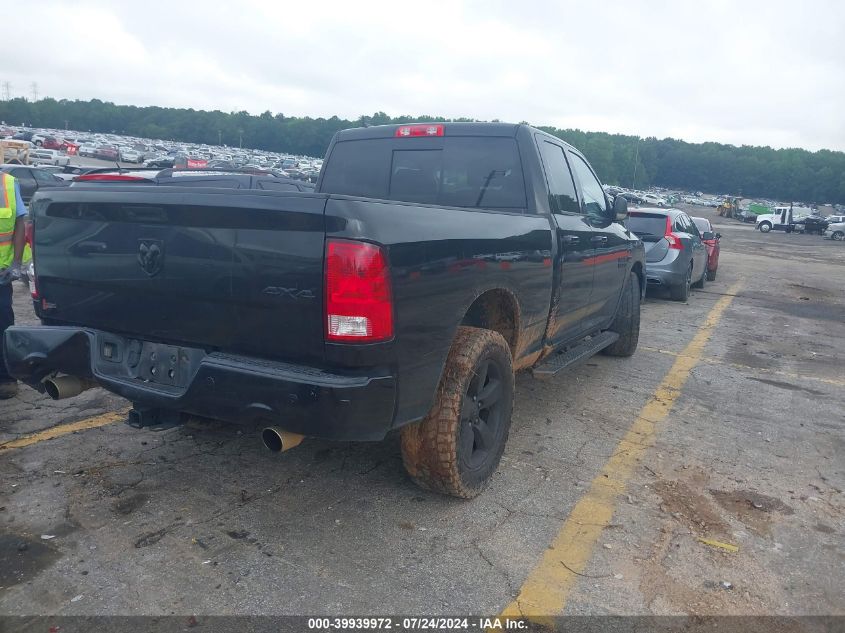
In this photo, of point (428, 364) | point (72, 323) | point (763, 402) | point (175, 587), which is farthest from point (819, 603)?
point (72, 323)

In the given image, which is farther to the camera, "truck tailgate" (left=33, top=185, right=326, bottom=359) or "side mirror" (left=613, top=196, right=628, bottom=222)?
"side mirror" (left=613, top=196, right=628, bottom=222)

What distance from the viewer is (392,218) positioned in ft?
9.14

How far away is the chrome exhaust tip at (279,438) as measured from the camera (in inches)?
110

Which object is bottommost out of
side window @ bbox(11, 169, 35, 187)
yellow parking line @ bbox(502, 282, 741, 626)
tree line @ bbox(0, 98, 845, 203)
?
yellow parking line @ bbox(502, 282, 741, 626)

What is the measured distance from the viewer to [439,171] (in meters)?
4.54

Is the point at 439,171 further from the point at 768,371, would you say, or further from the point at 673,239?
the point at 673,239

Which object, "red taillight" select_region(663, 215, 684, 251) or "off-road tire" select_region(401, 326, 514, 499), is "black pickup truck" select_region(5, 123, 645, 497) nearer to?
"off-road tire" select_region(401, 326, 514, 499)

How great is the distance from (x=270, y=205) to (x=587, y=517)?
86.5 inches

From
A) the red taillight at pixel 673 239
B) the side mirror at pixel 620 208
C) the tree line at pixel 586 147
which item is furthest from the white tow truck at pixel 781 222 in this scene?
the tree line at pixel 586 147

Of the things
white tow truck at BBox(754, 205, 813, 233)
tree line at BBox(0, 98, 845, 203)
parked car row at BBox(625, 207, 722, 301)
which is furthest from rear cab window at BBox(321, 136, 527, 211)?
tree line at BBox(0, 98, 845, 203)

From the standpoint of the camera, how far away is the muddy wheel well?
12.4 ft

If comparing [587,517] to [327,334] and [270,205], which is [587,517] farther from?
[270,205]

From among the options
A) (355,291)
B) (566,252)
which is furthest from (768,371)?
(355,291)

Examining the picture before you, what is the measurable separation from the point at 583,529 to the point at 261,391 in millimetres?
1733
